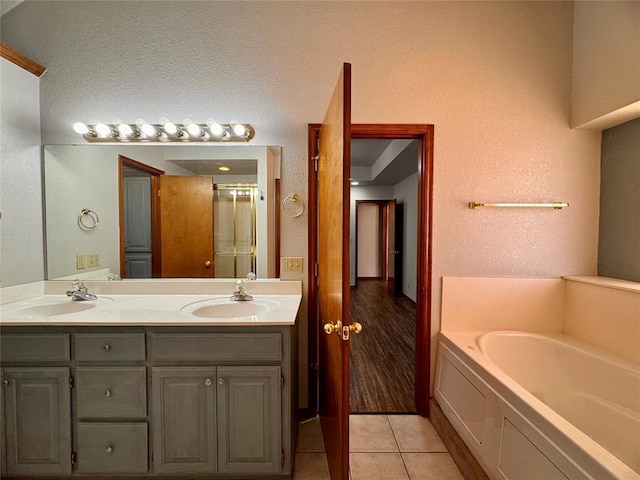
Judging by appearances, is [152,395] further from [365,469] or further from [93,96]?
[93,96]

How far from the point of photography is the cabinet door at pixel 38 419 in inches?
52.3

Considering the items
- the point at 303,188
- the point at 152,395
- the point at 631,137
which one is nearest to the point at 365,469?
the point at 152,395

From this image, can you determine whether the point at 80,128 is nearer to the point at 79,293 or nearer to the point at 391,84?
the point at 79,293

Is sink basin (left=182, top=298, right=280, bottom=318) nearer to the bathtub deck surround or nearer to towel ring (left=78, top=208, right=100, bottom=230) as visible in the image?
towel ring (left=78, top=208, right=100, bottom=230)

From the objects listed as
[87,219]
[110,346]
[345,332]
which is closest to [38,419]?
Answer: [110,346]

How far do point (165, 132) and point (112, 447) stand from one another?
1.79m

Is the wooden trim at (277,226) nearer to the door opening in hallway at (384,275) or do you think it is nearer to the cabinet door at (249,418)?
the cabinet door at (249,418)

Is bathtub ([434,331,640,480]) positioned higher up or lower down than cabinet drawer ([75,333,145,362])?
lower down

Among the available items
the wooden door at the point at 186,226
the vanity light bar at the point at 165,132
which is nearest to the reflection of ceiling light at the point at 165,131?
the vanity light bar at the point at 165,132

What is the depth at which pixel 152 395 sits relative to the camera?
4.35 feet

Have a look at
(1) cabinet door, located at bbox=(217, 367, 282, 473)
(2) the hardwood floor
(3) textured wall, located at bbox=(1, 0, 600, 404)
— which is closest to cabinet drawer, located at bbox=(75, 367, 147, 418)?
(1) cabinet door, located at bbox=(217, 367, 282, 473)

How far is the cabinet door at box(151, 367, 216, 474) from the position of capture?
4.35 ft

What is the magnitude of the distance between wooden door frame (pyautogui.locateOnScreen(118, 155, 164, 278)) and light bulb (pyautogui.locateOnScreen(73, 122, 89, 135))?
23 cm

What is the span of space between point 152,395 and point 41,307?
97 centimetres
